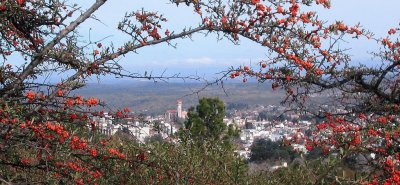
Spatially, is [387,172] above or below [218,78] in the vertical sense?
below

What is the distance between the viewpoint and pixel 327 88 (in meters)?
6.78

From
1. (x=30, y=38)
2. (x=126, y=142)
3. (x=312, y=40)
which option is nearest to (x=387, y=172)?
(x=312, y=40)

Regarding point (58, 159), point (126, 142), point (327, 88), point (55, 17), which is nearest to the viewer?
point (58, 159)

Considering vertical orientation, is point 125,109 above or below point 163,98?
above

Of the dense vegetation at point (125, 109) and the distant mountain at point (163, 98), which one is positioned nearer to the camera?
the dense vegetation at point (125, 109)

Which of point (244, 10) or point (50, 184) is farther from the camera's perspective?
point (244, 10)

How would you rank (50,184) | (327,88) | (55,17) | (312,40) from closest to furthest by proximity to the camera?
(50,184) < (55,17) < (312,40) < (327,88)

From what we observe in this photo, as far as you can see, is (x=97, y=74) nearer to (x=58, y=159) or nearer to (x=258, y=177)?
(x=58, y=159)

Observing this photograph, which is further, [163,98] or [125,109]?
[163,98]

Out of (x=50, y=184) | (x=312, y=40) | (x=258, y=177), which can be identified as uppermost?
(x=312, y=40)

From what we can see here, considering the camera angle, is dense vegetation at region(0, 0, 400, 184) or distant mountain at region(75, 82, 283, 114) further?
distant mountain at region(75, 82, 283, 114)

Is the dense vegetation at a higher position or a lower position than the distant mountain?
higher

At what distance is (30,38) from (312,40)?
2.92 metres

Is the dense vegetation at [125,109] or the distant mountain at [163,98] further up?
the dense vegetation at [125,109]
